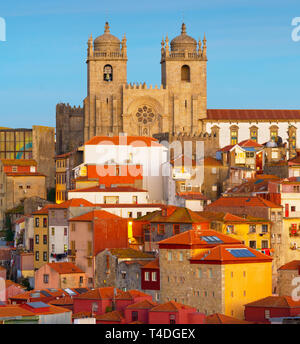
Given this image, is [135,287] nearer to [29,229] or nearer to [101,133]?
[29,229]

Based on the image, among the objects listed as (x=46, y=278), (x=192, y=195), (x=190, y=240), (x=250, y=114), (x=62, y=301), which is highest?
(x=250, y=114)

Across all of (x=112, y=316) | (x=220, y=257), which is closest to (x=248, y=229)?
(x=220, y=257)

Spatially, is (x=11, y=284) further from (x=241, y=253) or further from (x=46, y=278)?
(x=241, y=253)

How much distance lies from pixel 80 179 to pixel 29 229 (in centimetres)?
934

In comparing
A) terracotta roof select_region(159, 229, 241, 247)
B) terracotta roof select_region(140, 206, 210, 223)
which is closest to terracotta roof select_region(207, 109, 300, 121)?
terracotta roof select_region(140, 206, 210, 223)

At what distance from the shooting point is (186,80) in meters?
148

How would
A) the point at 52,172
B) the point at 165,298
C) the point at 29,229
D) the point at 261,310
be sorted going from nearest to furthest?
the point at 261,310, the point at 165,298, the point at 29,229, the point at 52,172

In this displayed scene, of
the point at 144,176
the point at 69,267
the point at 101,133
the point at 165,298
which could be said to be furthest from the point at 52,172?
the point at 165,298

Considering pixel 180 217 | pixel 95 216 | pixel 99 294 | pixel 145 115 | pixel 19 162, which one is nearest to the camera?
pixel 99 294

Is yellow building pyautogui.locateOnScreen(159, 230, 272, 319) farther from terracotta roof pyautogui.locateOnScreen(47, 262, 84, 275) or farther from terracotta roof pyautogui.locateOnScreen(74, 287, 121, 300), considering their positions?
terracotta roof pyautogui.locateOnScreen(47, 262, 84, 275)

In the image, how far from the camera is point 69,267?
103m

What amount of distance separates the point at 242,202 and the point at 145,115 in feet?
124

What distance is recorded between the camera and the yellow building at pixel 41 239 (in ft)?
359
